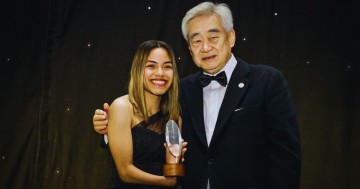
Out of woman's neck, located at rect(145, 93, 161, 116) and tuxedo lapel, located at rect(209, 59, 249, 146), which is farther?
woman's neck, located at rect(145, 93, 161, 116)

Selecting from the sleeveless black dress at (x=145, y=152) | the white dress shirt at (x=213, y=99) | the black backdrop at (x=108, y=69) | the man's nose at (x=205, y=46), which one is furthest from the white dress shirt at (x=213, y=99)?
the black backdrop at (x=108, y=69)

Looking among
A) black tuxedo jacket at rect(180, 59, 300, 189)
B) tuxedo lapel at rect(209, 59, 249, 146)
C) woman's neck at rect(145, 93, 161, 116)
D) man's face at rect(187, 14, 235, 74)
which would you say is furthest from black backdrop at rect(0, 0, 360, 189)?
black tuxedo jacket at rect(180, 59, 300, 189)

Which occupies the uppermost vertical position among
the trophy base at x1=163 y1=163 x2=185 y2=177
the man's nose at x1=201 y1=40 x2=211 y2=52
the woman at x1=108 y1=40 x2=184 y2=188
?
the man's nose at x1=201 y1=40 x2=211 y2=52

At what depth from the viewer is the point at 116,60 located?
3.06 metres

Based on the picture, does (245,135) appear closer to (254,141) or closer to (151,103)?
(254,141)

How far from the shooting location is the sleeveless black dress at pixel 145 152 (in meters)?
2.12

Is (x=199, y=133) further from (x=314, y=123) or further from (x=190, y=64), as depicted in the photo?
(x=314, y=123)

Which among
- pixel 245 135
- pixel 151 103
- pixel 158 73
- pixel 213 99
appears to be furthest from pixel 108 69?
pixel 245 135

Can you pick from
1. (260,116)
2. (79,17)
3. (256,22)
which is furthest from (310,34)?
(79,17)

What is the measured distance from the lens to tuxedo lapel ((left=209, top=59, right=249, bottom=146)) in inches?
74.7

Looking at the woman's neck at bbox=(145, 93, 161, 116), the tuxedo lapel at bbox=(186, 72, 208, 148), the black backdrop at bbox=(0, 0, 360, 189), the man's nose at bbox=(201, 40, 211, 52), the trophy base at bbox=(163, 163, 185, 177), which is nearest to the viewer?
the trophy base at bbox=(163, 163, 185, 177)

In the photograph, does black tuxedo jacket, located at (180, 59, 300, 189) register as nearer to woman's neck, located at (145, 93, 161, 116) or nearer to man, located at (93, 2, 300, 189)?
man, located at (93, 2, 300, 189)

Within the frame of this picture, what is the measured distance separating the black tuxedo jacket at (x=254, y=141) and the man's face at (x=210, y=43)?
23cm

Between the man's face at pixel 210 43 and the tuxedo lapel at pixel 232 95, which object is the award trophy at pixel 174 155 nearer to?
the tuxedo lapel at pixel 232 95
